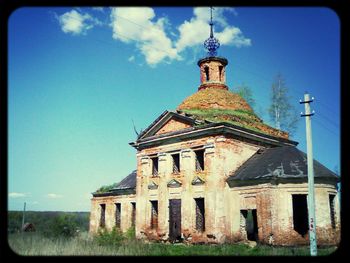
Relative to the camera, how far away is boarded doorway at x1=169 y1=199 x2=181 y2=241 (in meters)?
16.2

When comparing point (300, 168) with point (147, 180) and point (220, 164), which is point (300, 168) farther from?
point (147, 180)

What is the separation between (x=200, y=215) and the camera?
15.8 meters

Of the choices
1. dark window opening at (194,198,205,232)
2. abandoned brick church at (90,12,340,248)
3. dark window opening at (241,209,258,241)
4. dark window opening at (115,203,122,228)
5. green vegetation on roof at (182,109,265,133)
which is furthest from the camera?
dark window opening at (115,203,122,228)

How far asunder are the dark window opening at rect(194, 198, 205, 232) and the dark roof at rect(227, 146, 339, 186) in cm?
191

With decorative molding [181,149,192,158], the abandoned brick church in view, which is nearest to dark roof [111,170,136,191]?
the abandoned brick church

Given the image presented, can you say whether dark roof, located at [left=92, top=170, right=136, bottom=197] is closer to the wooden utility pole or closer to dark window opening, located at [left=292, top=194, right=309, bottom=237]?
dark window opening, located at [left=292, top=194, right=309, bottom=237]

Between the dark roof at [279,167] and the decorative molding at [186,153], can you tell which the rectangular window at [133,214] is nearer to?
the decorative molding at [186,153]

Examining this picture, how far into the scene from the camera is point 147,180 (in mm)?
18328

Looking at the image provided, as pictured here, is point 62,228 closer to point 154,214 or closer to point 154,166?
point 154,214

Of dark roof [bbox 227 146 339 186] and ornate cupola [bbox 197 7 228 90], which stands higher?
ornate cupola [bbox 197 7 228 90]

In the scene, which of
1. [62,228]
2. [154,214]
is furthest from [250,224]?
[62,228]

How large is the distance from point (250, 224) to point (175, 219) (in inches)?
138
